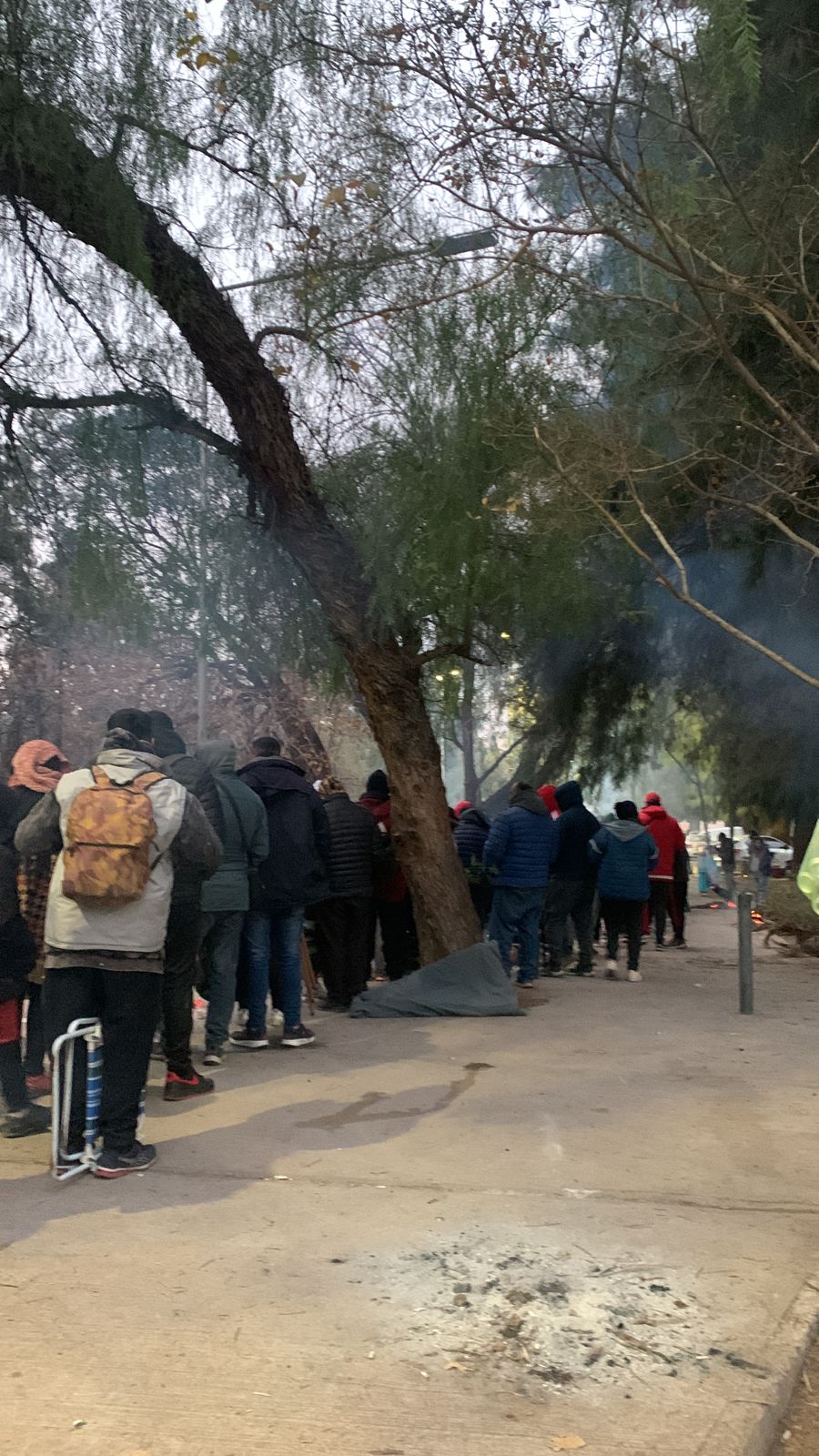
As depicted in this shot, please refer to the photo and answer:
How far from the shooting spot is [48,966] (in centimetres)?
510

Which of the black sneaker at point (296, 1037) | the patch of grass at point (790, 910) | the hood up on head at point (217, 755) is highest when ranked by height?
the hood up on head at point (217, 755)

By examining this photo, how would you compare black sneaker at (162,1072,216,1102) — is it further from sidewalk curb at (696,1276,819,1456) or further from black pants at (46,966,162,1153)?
sidewalk curb at (696,1276,819,1456)

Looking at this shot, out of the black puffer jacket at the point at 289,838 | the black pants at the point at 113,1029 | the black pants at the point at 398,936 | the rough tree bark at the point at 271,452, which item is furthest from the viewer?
the black pants at the point at 398,936

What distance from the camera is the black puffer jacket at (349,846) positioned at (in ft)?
30.3

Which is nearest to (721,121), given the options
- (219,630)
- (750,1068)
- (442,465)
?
(442,465)

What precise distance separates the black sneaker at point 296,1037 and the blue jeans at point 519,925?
2.70 m

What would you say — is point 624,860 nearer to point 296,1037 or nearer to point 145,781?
point 296,1037

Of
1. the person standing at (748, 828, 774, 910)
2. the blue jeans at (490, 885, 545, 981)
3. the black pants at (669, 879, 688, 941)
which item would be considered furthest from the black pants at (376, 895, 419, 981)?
the person standing at (748, 828, 774, 910)

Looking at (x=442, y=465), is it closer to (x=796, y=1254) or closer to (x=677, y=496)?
(x=677, y=496)

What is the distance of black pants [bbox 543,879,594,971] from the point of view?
11711mm

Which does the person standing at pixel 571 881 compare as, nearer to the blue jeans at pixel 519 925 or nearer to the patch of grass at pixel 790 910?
the blue jeans at pixel 519 925

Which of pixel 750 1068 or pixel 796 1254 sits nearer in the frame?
pixel 796 1254

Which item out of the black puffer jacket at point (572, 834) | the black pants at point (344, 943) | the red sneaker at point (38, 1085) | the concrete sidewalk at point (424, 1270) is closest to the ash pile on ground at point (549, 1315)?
the concrete sidewalk at point (424, 1270)

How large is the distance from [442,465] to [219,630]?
7.37 feet
